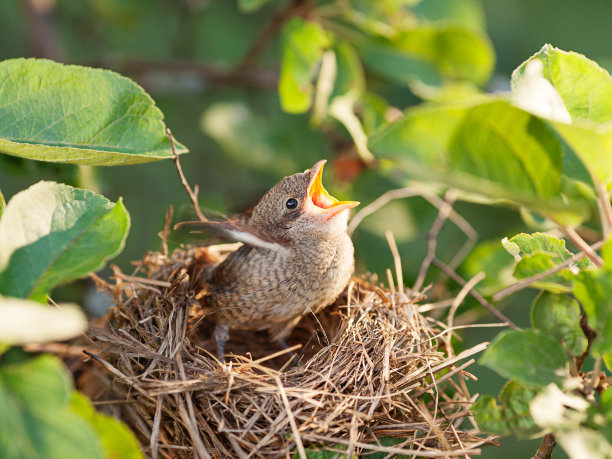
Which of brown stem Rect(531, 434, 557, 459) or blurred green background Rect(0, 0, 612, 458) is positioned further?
blurred green background Rect(0, 0, 612, 458)

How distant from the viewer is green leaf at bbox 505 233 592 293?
84 cm

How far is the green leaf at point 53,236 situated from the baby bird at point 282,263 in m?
0.39

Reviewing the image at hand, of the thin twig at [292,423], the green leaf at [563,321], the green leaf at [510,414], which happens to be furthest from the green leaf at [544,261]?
the thin twig at [292,423]

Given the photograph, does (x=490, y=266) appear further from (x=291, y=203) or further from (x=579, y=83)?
(x=579, y=83)

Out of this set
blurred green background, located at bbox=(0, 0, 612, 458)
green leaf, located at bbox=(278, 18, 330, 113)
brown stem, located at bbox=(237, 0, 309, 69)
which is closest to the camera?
green leaf, located at bbox=(278, 18, 330, 113)

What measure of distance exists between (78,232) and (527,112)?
652 millimetres

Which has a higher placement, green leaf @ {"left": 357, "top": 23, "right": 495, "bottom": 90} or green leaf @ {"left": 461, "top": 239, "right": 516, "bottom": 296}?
green leaf @ {"left": 357, "top": 23, "right": 495, "bottom": 90}

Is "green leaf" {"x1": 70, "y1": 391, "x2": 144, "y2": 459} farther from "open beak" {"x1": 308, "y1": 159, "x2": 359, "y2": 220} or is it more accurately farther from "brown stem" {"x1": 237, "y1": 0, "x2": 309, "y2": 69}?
"brown stem" {"x1": 237, "y1": 0, "x2": 309, "y2": 69}

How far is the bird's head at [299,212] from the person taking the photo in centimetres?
139

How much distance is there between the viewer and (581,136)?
694 mm

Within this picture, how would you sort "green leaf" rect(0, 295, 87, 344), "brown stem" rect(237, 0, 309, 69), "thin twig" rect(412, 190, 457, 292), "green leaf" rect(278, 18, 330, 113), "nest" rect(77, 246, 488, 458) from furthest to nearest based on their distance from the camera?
"brown stem" rect(237, 0, 309, 69) → "green leaf" rect(278, 18, 330, 113) → "thin twig" rect(412, 190, 457, 292) → "nest" rect(77, 246, 488, 458) → "green leaf" rect(0, 295, 87, 344)

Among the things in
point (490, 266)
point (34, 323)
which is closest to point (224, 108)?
point (490, 266)

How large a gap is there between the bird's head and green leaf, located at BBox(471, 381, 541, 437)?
62 cm

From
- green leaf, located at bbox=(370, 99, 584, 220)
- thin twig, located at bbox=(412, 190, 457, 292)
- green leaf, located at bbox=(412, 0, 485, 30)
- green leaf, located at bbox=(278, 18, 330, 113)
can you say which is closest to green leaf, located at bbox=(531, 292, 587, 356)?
green leaf, located at bbox=(370, 99, 584, 220)
